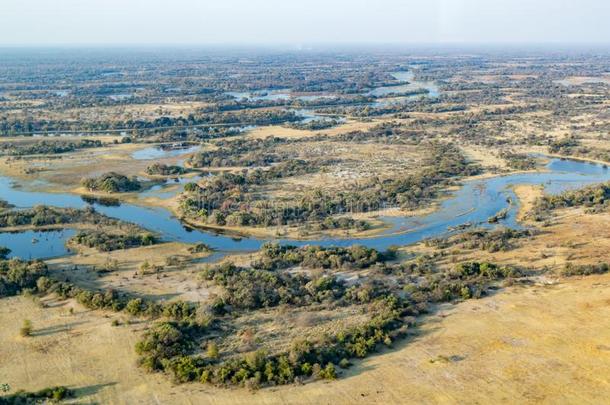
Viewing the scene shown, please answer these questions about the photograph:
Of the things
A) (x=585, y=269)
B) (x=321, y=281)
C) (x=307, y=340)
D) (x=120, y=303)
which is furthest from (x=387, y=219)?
(x=120, y=303)

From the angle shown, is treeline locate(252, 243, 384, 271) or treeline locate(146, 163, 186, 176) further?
treeline locate(146, 163, 186, 176)

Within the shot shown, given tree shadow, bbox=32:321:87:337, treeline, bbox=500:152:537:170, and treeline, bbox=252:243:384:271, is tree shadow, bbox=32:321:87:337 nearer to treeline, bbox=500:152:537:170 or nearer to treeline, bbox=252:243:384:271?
treeline, bbox=252:243:384:271

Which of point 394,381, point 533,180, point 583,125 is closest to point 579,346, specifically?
point 394,381

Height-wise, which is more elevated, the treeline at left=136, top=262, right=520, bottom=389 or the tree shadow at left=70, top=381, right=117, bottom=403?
the treeline at left=136, top=262, right=520, bottom=389

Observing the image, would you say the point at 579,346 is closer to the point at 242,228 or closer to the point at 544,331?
the point at 544,331

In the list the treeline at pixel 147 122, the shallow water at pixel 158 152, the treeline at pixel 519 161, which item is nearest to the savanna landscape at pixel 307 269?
the treeline at pixel 519 161

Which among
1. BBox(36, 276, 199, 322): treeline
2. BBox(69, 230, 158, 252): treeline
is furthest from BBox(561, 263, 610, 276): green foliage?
BBox(69, 230, 158, 252): treeline

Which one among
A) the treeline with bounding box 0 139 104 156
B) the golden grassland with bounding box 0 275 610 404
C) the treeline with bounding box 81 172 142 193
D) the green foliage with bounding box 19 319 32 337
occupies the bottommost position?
the golden grassland with bounding box 0 275 610 404
